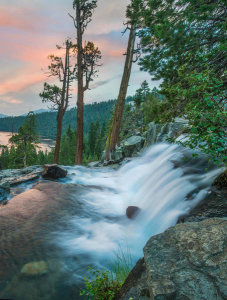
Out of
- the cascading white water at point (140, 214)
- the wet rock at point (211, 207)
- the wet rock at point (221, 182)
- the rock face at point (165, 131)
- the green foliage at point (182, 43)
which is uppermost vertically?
the green foliage at point (182, 43)

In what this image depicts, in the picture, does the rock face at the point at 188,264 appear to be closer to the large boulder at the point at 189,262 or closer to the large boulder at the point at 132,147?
the large boulder at the point at 189,262

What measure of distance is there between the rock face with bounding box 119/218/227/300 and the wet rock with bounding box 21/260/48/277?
6.32 feet

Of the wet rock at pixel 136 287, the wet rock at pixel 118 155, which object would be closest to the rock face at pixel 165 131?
the wet rock at pixel 118 155

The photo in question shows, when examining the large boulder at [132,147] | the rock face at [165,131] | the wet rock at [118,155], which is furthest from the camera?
the large boulder at [132,147]

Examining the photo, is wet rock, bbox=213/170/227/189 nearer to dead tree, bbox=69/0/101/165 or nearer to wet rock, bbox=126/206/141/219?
wet rock, bbox=126/206/141/219

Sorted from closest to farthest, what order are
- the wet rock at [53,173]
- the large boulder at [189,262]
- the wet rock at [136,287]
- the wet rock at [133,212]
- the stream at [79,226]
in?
the large boulder at [189,262]
the wet rock at [136,287]
the stream at [79,226]
the wet rock at [133,212]
the wet rock at [53,173]

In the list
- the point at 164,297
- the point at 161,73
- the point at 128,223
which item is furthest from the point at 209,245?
the point at 161,73

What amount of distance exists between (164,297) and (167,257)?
0.41m

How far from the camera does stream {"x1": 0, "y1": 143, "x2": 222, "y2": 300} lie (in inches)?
119

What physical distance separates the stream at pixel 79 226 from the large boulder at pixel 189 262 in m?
1.07

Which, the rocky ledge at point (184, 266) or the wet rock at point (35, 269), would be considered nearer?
the rocky ledge at point (184, 266)

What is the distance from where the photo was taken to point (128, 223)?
4984mm

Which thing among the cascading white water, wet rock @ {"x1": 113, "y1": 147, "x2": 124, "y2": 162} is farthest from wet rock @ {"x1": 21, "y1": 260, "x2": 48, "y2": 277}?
wet rock @ {"x1": 113, "y1": 147, "x2": 124, "y2": 162}

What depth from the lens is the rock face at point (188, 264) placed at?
146 centimetres
